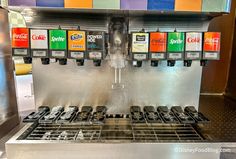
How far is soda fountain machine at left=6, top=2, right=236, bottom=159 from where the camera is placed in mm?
659

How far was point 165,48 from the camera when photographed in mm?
708

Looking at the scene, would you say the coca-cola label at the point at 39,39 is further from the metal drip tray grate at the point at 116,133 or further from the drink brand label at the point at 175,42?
the drink brand label at the point at 175,42

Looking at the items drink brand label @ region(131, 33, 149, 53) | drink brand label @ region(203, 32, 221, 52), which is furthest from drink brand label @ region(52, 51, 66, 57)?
drink brand label @ region(203, 32, 221, 52)

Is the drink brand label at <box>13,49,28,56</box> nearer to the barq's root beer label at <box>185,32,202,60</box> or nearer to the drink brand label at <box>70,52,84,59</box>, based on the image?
the drink brand label at <box>70,52,84,59</box>

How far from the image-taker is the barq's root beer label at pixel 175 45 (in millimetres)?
705

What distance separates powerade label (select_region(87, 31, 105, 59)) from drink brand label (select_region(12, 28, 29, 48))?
23 cm

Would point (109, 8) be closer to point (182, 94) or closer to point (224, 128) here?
point (182, 94)

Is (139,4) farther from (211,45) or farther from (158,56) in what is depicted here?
(211,45)

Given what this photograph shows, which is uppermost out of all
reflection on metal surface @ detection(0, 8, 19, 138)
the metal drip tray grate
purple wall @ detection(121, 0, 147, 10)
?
purple wall @ detection(121, 0, 147, 10)

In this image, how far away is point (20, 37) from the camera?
71 centimetres

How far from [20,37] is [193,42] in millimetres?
631

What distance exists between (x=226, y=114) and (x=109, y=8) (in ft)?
2.48

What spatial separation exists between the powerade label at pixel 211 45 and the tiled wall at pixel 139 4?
9 cm

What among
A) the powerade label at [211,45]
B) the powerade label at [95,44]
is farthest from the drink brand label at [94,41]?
the powerade label at [211,45]
